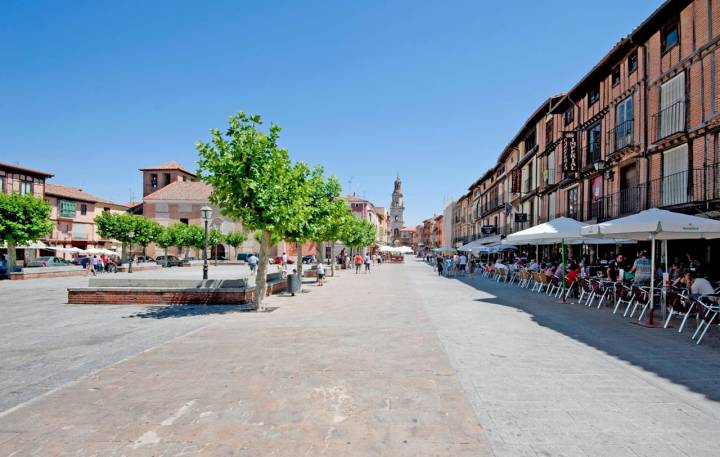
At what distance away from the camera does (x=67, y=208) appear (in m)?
53.1

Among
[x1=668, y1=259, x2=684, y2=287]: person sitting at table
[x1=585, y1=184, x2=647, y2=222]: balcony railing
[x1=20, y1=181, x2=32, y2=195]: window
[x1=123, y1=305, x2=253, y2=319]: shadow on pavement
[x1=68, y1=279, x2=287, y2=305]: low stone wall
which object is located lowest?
[x1=123, y1=305, x2=253, y2=319]: shadow on pavement

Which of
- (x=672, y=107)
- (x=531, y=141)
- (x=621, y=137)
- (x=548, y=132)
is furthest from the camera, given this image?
(x=531, y=141)

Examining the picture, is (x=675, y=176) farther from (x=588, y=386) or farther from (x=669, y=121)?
(x=588, y=386)

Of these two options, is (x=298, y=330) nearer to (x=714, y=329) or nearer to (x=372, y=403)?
(x=372, y=403)

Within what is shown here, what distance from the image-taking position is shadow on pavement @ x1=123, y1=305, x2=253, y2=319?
11.3m

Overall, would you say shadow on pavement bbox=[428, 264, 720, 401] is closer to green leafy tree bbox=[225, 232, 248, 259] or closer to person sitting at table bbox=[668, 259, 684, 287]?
person sitting at table bbox=[668, 259, 684, 287]

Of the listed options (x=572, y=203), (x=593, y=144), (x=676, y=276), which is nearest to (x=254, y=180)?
(x=676, y=276)

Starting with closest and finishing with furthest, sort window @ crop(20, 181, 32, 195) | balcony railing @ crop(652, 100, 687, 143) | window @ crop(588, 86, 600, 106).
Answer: balcony railing @ crop(652, 100, 687, 143), window @ crop(588, 86, 600, 106), window @ crop(20, 181, 32, 195)

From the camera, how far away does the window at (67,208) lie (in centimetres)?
5219

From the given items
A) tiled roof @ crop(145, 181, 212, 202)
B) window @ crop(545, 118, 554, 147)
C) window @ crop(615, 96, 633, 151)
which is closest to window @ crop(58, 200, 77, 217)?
tiled roof @ crop(145, 181, 212, 202)

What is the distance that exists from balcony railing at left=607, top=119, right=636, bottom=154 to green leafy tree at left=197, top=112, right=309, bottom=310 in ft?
42.4

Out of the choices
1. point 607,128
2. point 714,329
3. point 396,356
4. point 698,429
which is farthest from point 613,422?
point 607,128

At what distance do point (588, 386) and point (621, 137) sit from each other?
15531mm

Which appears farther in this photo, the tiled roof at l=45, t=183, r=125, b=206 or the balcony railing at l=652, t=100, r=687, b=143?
the tiled roof at l=45, t=183, r=125, b=206
